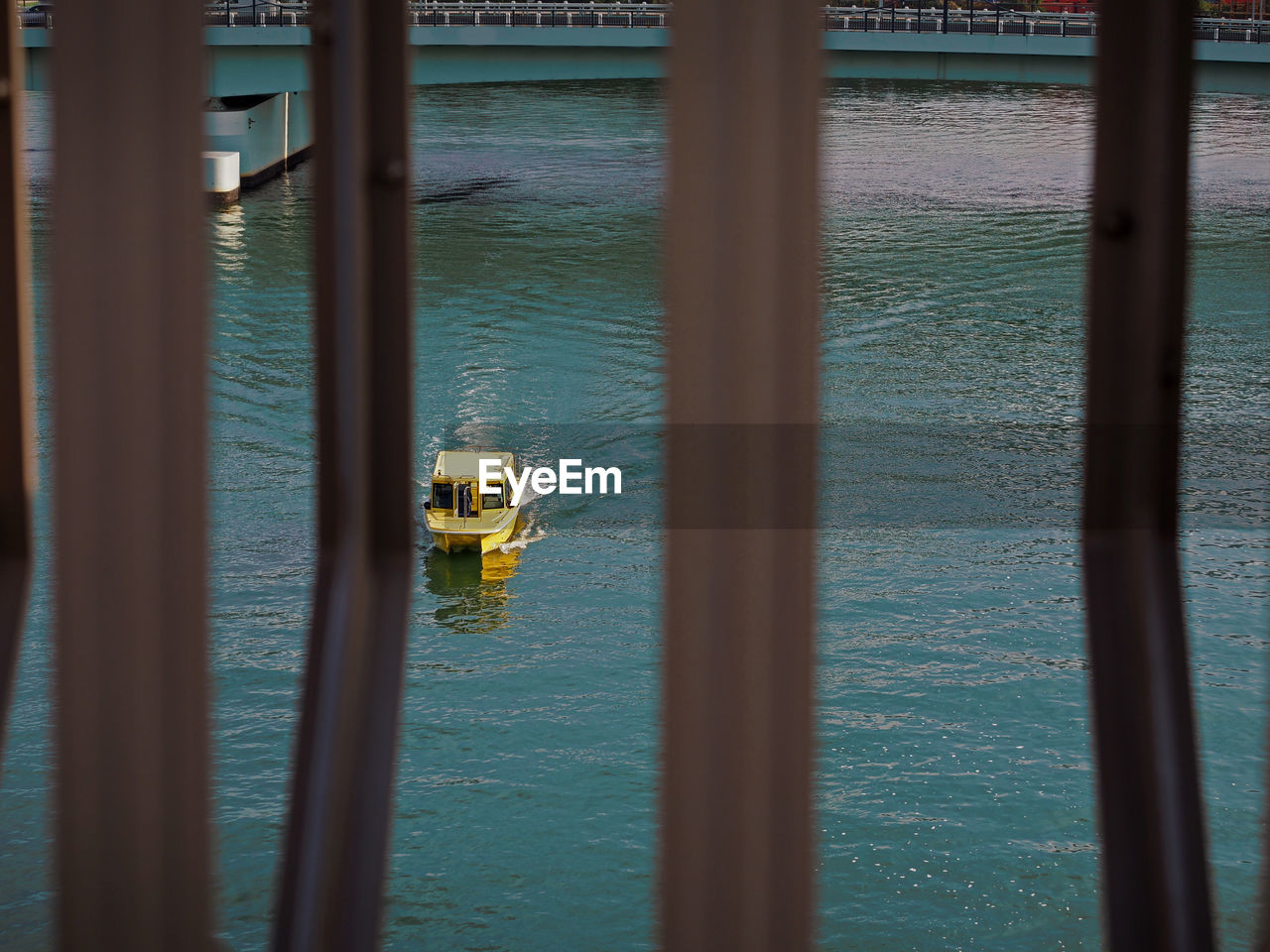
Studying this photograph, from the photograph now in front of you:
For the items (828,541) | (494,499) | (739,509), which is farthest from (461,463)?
(739,509)

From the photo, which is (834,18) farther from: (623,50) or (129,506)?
(129,506)

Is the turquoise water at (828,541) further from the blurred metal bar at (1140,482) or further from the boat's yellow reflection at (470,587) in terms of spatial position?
the blurred metal bar at (1140,482)

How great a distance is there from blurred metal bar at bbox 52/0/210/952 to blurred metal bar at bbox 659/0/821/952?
1.93 feet

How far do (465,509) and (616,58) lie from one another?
7.56 meters

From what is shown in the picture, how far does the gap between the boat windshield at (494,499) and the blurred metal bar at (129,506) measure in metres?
22.2

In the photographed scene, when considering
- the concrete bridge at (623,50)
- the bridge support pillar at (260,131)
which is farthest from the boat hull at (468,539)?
the bridge support pillar at (260,131)

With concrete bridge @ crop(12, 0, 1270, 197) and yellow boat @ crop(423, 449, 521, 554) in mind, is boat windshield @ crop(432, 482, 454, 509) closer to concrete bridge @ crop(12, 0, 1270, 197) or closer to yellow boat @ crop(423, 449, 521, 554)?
yellow boat @ crop(423, 449, 521, 554)

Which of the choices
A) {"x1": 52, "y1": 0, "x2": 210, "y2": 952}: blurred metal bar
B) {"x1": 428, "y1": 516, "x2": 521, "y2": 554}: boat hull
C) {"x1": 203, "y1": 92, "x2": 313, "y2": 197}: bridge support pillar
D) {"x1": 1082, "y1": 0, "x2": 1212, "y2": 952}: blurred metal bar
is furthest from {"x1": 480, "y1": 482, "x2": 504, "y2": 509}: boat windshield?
{"x1": 1082, "y1": 0, "x2": 1212, "y2": 952}: blurred metal bar

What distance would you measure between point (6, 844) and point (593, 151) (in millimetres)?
24189

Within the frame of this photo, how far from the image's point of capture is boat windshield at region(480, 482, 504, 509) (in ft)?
78.6

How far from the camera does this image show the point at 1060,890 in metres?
15.5

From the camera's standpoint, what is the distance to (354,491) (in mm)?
1836

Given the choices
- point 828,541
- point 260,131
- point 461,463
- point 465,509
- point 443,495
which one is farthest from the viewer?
point 260,131

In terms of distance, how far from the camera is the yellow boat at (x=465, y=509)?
23.2 meters
